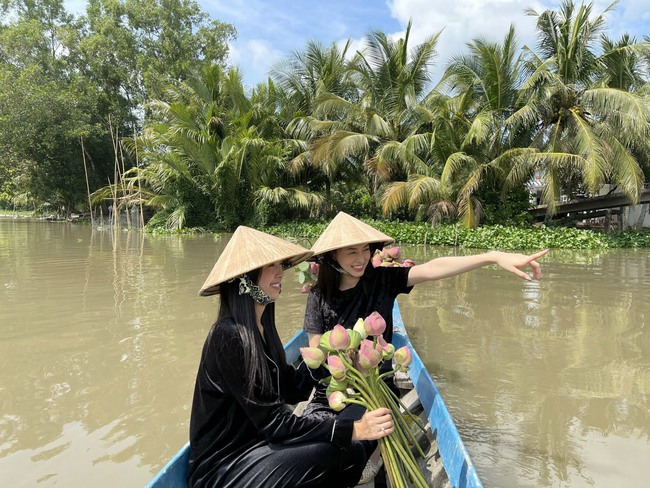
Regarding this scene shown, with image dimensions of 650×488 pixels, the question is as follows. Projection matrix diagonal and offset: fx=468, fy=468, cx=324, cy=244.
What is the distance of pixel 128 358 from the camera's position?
4.54 meters

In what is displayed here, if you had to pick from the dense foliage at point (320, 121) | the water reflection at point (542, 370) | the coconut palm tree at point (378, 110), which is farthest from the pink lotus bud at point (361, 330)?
the coconut palm tree at point (378, 110)

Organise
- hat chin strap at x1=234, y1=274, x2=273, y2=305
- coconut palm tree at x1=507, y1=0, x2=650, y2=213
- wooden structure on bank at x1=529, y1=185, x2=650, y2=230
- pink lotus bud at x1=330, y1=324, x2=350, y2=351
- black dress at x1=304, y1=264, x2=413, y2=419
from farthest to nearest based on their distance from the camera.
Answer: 1. wooden structure on bank at x1=529, y1=185, x2=650, y2=230
2. coconut palm tree at x1=507, y1=0, x2=650, y2=213
3. black dress at x1=304, y1=264, x2=413, y2=419
4. hat chin strap at x1=234, y1=274, x2=273, y2=305
5. pink lotus bud at x1=330, y1=324, x2=350, y2=351

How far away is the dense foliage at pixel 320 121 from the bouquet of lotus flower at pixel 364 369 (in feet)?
40.5

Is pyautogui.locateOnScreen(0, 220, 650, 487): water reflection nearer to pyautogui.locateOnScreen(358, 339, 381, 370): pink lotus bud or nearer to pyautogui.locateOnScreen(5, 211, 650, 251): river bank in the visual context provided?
pyautogui.locateOnScreen(358, 339, 381, 370): pink lotus bud

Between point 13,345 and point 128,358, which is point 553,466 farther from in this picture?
point 13,345

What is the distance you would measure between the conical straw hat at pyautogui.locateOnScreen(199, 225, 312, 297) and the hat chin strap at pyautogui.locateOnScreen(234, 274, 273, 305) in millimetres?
38

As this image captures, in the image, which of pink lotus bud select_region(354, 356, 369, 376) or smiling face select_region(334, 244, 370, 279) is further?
smiling face select_region(334, 244, 370, 279)

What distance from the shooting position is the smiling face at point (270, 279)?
173cm

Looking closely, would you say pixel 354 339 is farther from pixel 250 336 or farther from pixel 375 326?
pixel 250 336

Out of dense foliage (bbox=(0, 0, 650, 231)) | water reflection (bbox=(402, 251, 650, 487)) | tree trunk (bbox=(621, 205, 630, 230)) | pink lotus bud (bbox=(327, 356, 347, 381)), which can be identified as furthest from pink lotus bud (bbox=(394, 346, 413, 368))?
tree trunk (bbox=(621, 205, 630, 230))

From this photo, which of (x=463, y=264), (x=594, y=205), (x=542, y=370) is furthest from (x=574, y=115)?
(x=463, y=264)

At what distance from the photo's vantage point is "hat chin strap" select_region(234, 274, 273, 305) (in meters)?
1.65

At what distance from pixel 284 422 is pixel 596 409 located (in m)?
2.99

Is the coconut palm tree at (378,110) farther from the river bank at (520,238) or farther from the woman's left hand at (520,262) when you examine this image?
the woman's left hand at (520,262)
